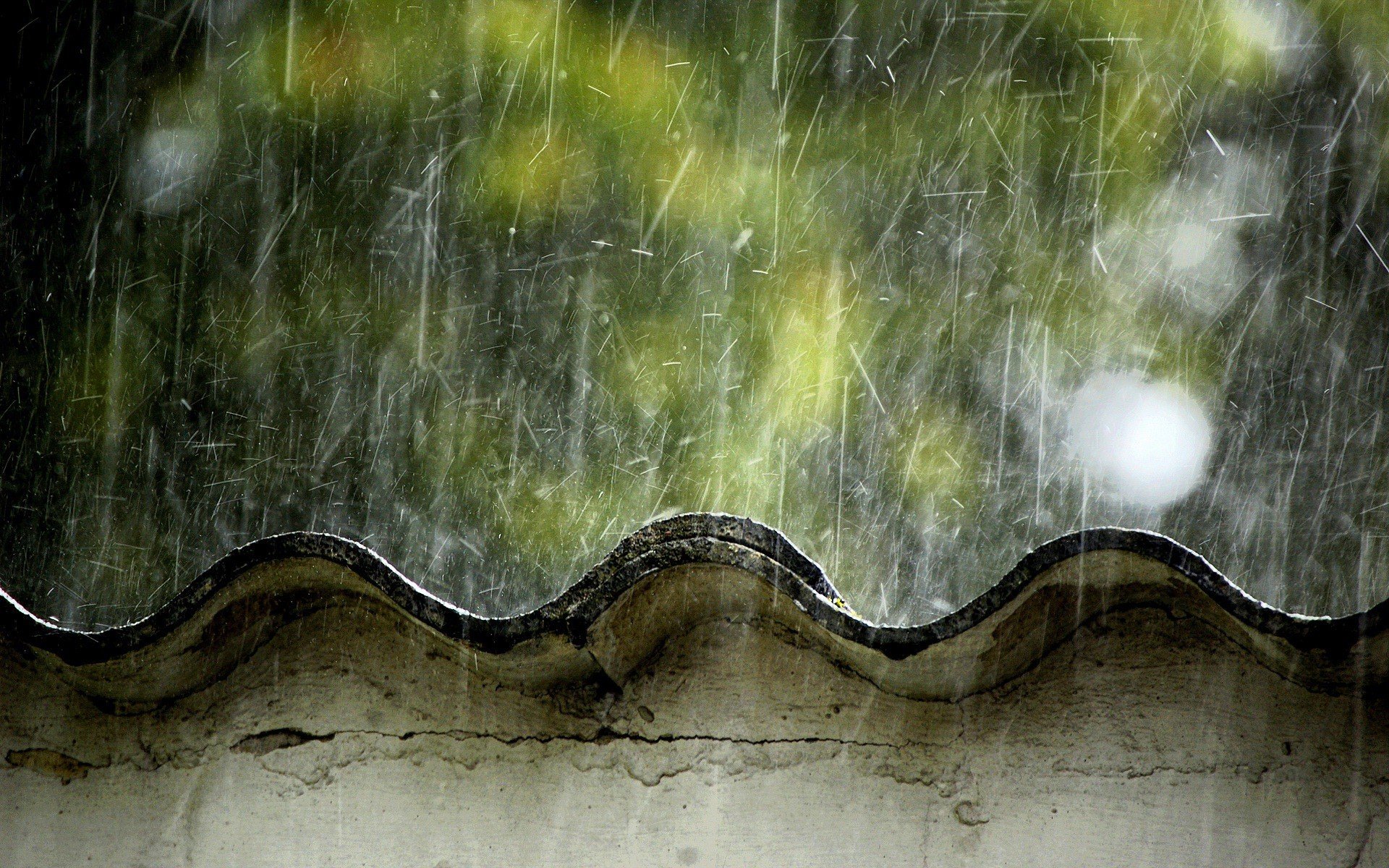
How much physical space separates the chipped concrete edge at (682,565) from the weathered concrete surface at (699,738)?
0.02 metres

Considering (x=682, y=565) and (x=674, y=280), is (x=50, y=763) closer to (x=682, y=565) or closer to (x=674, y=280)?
(x=682, y=565)

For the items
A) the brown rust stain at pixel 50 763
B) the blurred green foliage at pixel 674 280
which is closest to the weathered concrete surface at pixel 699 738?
the brown rust stain at pixel 50 763

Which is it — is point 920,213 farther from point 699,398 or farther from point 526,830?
point 526,830

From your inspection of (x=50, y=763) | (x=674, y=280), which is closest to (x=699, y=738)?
(x=50, y=763)

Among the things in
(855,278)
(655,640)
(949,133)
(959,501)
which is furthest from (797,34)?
(655,640)

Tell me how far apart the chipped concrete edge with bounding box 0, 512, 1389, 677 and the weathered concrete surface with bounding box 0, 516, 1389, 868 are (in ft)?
0.06

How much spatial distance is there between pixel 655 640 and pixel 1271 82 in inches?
249

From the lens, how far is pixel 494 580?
650 centimetres

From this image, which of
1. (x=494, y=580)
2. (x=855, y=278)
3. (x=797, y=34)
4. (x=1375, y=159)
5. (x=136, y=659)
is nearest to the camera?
(x=136, y=659)

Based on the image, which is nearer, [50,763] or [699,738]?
[699,738]

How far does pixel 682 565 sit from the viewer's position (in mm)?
1649

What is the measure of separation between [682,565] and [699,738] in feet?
1.04

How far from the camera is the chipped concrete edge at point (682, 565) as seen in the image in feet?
5.04

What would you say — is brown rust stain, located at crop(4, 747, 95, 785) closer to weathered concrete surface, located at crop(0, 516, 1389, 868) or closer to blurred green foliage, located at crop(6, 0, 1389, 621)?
weathered concrete surface, located at crop(0, 516, 1389, 868)
